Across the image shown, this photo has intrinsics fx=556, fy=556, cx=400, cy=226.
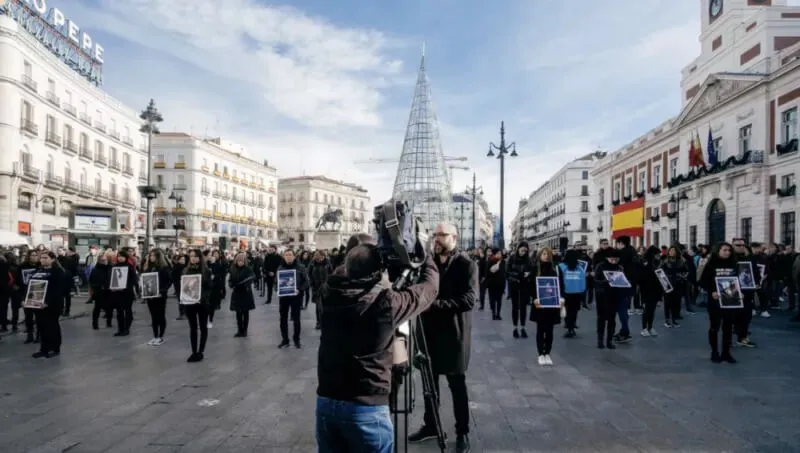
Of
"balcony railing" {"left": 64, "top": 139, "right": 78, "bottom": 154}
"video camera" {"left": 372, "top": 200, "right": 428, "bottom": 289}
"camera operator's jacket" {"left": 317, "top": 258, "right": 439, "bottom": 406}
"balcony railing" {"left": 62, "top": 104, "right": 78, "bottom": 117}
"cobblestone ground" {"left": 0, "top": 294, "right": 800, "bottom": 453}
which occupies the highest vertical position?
"balcony railing" {"left": 62, "top": 104, "right": 78, "bottom": 117}

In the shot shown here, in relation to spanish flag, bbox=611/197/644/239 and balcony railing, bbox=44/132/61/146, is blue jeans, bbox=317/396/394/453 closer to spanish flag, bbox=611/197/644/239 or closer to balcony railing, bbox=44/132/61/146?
balcony railing, bbox=44/132/61/146

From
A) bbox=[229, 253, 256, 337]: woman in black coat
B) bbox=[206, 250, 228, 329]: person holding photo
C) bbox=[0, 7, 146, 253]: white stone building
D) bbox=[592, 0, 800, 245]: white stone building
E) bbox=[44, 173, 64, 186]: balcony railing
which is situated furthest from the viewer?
bbox=[44, 173, 64, 186]: balcony railing

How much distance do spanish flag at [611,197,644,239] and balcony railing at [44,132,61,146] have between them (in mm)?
39374

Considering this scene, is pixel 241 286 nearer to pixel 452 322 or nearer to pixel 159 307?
pixel 159 307

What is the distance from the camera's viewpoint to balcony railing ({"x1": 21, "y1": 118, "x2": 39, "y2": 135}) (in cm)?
3291

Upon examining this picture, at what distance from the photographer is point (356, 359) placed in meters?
2.57

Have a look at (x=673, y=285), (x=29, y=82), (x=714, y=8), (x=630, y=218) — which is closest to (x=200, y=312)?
(x=673, y=285)

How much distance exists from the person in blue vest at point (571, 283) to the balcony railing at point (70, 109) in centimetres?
3789

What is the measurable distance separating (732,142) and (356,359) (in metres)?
34.9

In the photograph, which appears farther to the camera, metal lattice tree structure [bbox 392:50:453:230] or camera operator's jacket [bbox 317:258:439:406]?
metal lattice tree structure [bbox 392:50:453:230]

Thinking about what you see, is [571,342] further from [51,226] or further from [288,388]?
[51,226]

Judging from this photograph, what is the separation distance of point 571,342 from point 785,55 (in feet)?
82.7

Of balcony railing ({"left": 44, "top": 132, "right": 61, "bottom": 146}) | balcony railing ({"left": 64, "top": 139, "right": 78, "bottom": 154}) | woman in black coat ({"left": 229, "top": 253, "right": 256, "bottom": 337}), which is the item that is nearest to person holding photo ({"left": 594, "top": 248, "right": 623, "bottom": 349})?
woman in black coat ({"left": 229, "top": 253, "right": 256, "bottom": 337})

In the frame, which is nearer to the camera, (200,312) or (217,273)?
(200,312)
